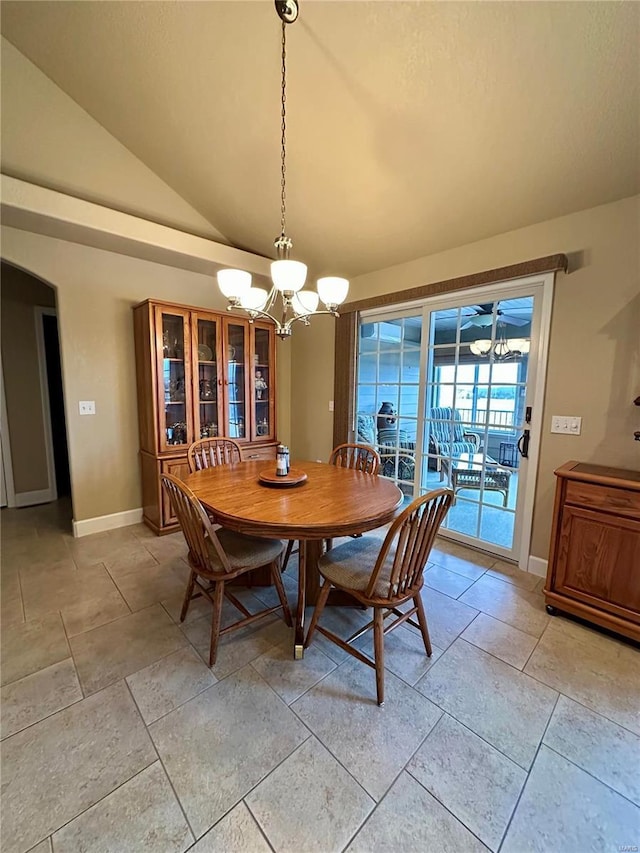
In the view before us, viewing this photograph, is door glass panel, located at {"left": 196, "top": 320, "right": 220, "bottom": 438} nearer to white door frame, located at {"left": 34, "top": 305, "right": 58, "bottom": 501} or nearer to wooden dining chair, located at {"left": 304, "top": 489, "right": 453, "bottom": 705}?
white door frame, located at {"left": 34, "top": 305, "right": 58, "bottom": 501}

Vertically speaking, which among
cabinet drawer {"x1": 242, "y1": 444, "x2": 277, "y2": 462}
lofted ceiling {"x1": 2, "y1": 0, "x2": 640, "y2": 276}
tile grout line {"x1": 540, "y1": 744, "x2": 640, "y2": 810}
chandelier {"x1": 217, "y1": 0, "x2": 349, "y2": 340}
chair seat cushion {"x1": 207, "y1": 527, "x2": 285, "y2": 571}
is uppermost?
lofted ceiling {"x1": 2, "y1": 0, "x2": 640, "y2": 276}

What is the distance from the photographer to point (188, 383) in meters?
3.25

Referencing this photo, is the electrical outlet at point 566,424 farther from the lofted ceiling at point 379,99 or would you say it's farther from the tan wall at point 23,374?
the tan wall at point 23,374

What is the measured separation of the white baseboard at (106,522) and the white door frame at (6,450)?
1271 millimetres

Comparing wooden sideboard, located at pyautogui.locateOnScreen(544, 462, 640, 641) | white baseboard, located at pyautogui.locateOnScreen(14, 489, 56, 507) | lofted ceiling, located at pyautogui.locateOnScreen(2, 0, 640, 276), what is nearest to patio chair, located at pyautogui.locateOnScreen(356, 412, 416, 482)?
wooden sideboard, located at pyautogui.locateOnScreen(544, 462, 640, 641)

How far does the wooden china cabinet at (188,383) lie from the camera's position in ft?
10.2

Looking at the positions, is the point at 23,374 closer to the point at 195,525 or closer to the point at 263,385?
the point at 263,385

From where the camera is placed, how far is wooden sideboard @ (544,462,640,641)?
1.86m

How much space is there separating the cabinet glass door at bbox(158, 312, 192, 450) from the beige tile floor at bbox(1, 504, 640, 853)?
1474 mm

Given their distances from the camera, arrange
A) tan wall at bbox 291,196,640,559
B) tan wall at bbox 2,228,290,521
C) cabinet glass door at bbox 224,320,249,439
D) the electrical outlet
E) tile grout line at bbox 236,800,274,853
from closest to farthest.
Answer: tile grout line at bbox 236,800,274,853 < tan wall at bbox 291,196,640,559 < the electrical outlet < tan wall at bbox 2,228,290,521 < cabinet glass door at bbox 224,320,249,439

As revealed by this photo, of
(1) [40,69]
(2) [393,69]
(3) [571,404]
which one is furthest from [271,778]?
(1) [40,69]

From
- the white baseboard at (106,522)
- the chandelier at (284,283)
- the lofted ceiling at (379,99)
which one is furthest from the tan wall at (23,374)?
the chandelier at (284,283)

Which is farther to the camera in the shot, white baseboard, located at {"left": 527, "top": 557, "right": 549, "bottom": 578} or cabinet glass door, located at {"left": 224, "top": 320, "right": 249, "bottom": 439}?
cabinet glass door, located at {"left": 224, "top": 320, "right": 249, "bottom": 439}

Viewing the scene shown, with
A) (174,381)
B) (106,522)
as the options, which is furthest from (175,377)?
(106,522)
